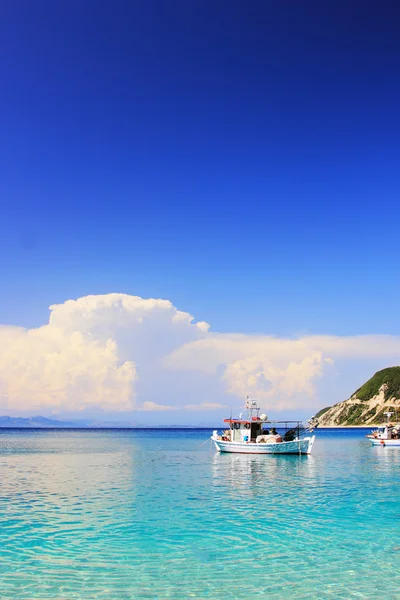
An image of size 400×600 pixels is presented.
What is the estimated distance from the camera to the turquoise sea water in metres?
17.5

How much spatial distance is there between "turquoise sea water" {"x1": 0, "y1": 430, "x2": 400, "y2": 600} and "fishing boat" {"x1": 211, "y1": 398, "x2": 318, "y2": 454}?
29527mm

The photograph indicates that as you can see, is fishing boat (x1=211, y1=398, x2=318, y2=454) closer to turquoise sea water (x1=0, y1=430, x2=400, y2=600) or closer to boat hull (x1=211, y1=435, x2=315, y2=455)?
boat hull (x1=211, y1=435, x2=315, y2=455)

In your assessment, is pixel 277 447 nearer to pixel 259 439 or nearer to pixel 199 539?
pixel 259 439

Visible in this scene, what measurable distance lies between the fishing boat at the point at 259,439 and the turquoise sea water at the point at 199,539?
96.9 feet

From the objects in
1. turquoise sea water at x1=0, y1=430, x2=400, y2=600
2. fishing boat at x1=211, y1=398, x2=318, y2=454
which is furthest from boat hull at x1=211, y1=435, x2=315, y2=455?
turquoise sea water at x1=0, y1=430, x2=400, y2=600

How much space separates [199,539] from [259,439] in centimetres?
5543

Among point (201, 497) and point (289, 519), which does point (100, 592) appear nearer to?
point (289, 519)

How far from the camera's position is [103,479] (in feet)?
156

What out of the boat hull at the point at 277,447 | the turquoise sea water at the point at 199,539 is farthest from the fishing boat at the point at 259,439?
the turquoise sea water at the point at 199,539

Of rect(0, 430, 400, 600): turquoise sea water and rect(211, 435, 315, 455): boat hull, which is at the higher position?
rect(0, 430, 400, 600): turquoise sea water

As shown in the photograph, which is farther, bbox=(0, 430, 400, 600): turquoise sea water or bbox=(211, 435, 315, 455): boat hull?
bbox=(211, 435, 315, 455): boat hull

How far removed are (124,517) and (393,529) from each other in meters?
14.8

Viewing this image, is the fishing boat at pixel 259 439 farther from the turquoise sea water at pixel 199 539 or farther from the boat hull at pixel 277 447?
the turquoise sea water at pixel 199 539

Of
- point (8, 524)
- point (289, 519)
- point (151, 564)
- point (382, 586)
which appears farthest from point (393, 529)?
point (8, 524)
